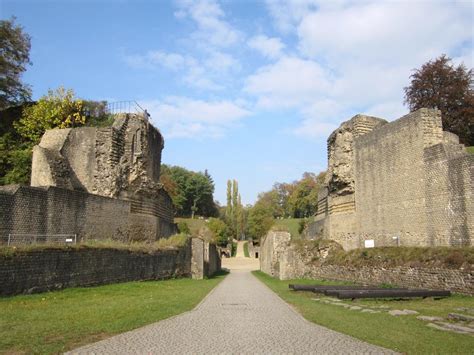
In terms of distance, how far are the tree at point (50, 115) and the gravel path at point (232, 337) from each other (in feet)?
100

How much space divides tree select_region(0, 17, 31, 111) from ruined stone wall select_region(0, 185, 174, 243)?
18263 mm

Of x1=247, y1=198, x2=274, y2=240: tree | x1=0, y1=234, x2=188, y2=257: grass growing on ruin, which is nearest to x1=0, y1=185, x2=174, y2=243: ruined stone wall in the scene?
x1=0, y1=234, x2=188, y2=257: grass growing on ruin

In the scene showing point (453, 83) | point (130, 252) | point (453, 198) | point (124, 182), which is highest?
point (453, 83)

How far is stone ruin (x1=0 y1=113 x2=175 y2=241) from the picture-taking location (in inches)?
706

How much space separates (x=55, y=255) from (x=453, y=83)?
28812 millimetres

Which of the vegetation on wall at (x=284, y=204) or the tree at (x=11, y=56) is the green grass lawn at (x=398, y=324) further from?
the vegetation on wall at (x=284, y=204)

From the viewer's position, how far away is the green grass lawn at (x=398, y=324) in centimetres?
661

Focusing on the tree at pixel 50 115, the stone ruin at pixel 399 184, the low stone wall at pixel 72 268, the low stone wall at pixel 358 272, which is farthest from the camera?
the tree at pixel 50 115

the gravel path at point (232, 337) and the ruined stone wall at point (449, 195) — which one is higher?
the ruined stone wall at point (449, 195)

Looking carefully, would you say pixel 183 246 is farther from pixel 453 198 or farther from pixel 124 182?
pixel 453 198

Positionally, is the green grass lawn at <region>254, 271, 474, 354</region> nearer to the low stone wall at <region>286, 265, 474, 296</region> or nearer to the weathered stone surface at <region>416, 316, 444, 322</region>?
the weathered stone surface at <region>416, 316, 444, 322</region>

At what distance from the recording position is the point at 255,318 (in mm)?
9984

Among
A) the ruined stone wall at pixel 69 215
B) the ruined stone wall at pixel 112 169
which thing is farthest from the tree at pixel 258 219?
the ruined stone wall at pixel 69 215

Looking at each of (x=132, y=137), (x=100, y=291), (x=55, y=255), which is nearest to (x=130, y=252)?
(x=100, y=291)
